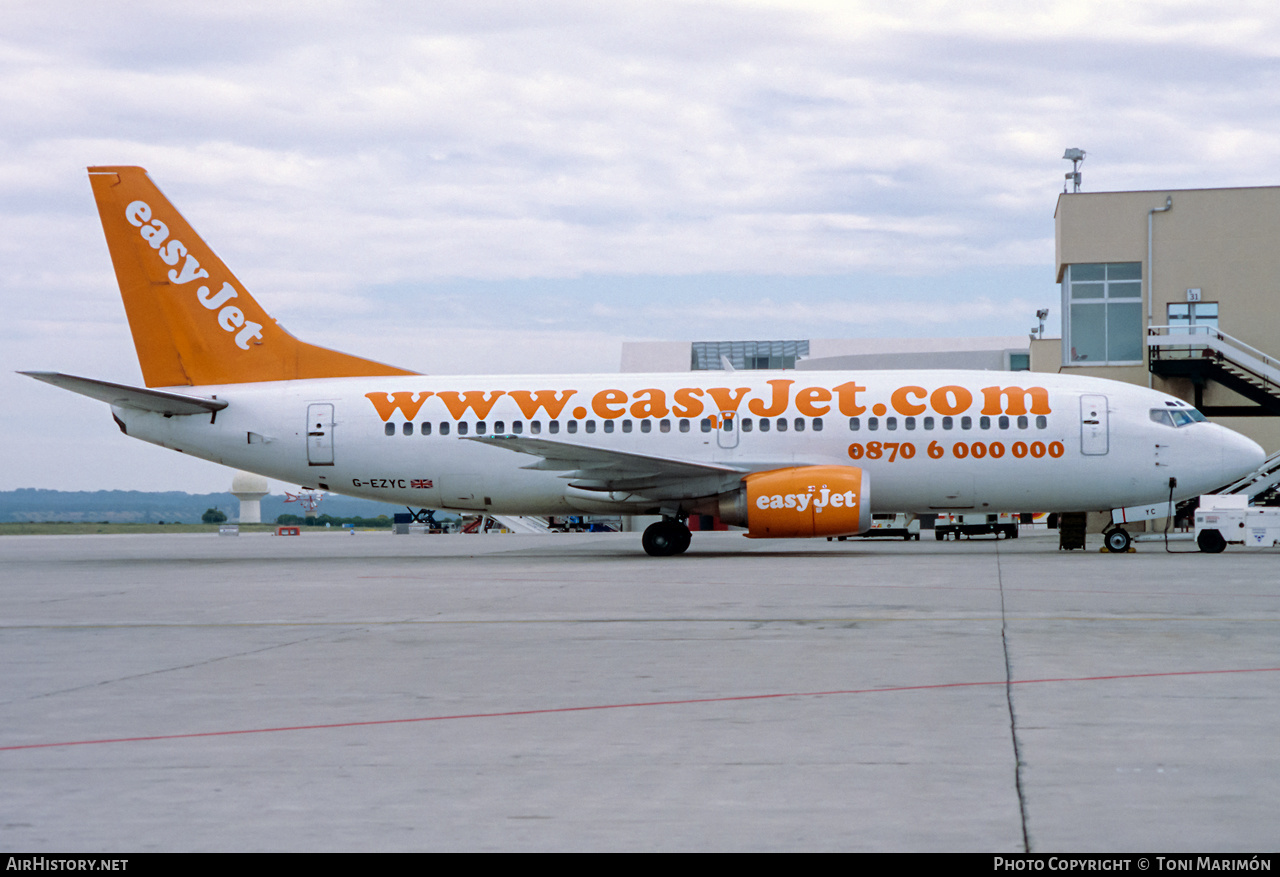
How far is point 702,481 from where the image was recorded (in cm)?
2462

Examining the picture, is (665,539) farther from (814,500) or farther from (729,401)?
(814,500)

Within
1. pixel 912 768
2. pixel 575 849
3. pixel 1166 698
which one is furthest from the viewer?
pixel 1166 698

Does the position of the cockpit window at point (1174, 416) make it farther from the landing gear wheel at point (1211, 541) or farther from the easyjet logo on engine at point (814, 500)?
the easyjet logo on engine at point (814, 500)

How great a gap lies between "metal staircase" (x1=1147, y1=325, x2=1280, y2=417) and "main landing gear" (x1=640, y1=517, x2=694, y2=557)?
67.6 feet

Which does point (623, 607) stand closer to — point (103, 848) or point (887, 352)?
point (103, 848)

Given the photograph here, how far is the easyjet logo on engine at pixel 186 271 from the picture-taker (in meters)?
26.3

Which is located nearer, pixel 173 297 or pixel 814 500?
pixel 814 500

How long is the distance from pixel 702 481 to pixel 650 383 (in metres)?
2.68

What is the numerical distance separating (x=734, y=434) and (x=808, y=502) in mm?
2563

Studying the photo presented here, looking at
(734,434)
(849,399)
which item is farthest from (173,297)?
(849,399)

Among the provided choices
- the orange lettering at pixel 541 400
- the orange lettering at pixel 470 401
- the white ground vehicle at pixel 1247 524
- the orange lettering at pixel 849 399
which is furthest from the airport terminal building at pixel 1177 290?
the orange lettering at pixel 470 401

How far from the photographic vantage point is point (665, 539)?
2525 centimetres

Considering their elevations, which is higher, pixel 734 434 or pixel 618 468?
pixel 734 434
